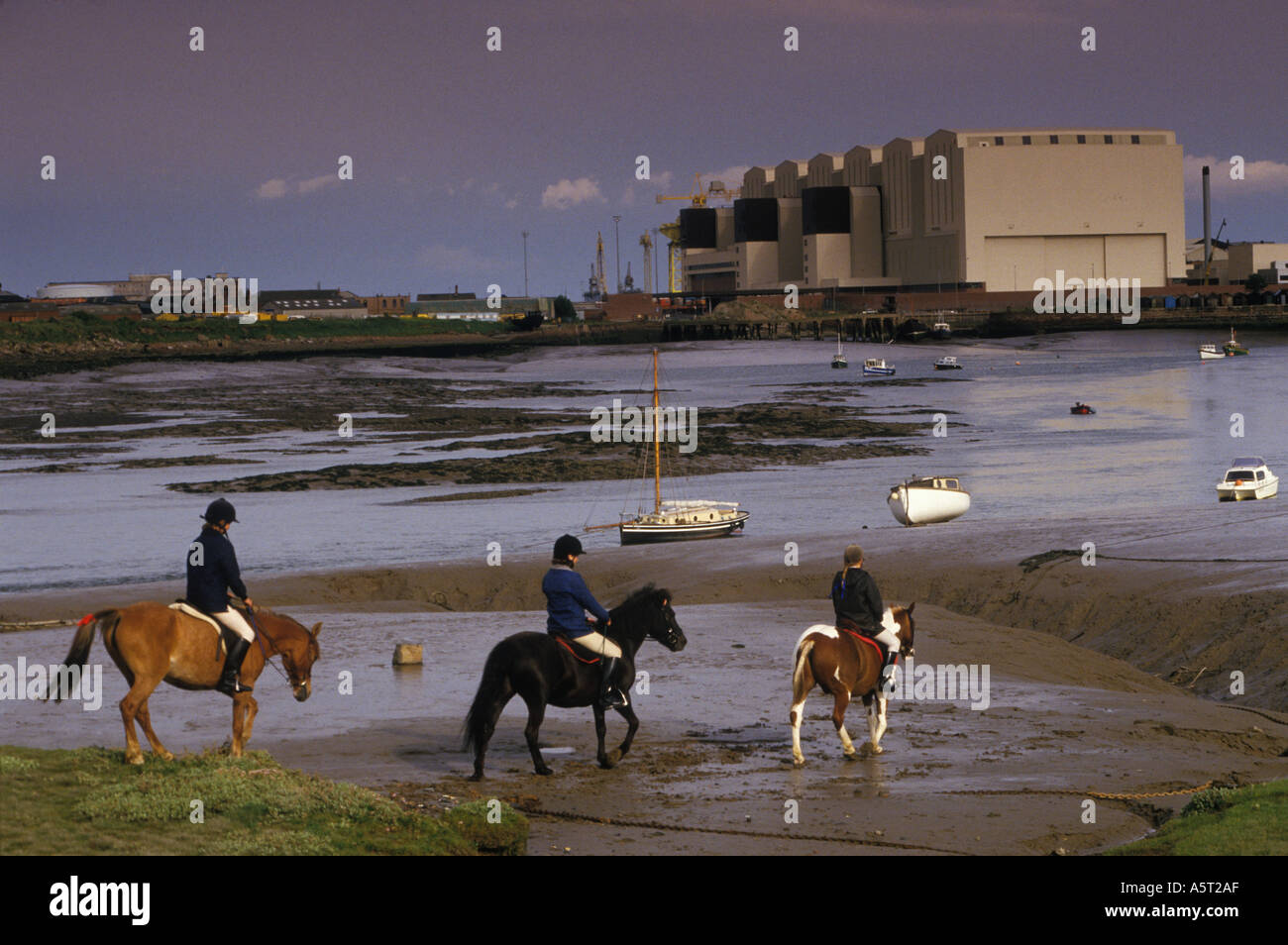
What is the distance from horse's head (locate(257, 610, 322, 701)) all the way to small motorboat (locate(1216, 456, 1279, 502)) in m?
36.8

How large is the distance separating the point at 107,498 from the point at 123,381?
66.9 metres

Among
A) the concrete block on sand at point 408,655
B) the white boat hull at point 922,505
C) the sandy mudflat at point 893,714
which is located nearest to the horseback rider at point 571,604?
the sandy mudflat at point 893,714

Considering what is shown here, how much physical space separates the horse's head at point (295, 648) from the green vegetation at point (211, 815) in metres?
1.85

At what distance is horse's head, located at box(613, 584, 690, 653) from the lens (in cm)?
1509

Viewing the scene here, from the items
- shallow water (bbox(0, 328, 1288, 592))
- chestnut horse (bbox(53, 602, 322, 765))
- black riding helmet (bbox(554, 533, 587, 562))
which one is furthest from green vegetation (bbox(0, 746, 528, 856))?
shallow water (bbox(0, 328, 1288, 592))

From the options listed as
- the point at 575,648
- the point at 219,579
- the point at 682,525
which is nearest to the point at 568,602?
the point at 575,648

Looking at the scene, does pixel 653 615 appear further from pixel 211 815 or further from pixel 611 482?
pixel 611 482

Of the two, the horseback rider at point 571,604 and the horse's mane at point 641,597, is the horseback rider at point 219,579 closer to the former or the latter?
the horseback rider at point 571,604

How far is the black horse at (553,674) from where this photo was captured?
14242mm

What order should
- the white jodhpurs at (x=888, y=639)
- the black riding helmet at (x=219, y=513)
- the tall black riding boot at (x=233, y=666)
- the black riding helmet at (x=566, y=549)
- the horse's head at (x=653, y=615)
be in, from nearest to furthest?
the black riding helmet at (x=219, y=513) → the tall black riding boot at (x=233, y=666) → the black riding helmet at (x=566, y=549) → the horse's head at (x=653, y=615) → the white jodhpurs at (x=888, y=639)

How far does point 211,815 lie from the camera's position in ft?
37.1

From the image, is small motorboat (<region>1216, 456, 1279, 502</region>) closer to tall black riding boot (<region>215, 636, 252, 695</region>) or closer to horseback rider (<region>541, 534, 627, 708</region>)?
horseback rider (<region>541, 534, 627, 708</region>)

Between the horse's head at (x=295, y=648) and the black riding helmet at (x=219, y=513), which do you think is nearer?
the black riding helmet at (x=219, y=513)

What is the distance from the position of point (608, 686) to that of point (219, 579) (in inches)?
154
